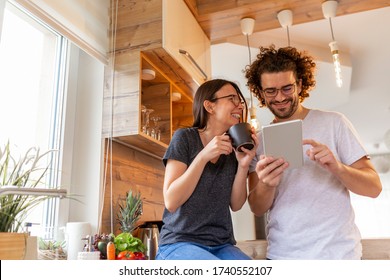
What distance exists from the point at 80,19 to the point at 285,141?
3.42 ft

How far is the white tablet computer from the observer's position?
0.91m

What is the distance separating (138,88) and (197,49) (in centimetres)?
59

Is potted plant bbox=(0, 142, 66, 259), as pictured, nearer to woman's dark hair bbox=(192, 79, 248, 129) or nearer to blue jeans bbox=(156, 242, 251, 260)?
blue jeans bbox=(156, 242, 251, 260)

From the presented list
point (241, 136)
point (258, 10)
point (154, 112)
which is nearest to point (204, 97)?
point (241, 136)

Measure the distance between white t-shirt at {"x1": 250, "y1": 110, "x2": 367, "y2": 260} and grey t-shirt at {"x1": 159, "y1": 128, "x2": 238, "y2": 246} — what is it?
0.15 metres

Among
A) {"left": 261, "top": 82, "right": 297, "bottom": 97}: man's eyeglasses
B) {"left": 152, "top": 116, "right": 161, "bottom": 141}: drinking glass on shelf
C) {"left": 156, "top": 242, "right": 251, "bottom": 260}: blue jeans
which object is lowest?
{"left": 156, "top": 242, "right": 251, "bottom": 260}: blue jeans

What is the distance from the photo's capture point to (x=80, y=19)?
1.50 metres

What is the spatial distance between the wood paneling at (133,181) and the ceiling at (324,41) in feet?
2.84

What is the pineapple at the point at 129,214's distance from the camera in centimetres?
150

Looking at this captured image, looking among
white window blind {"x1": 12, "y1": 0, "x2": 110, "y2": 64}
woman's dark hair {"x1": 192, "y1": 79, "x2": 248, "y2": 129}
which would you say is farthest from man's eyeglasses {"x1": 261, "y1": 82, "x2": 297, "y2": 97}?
white window blind {"x1": 12, "y1": 0, "x2": 110, "y2": 64}

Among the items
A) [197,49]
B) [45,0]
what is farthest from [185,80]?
[45,0]

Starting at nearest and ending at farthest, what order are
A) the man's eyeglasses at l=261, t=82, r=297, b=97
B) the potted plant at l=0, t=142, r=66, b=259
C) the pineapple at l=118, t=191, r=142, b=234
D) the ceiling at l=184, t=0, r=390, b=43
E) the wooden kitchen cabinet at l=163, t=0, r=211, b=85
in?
the potted plant at l=0, t=142, r=66, b=259 < the man's eyeglasses at l=261, t=82, r=297, b=97 < the pineapple at l=118, t=191, r=142, b=234 < the wooden kitchen cabinet at l=163, t=0, r=211, b=85 < the ceiling at l=184, t=0, r=390, b=43

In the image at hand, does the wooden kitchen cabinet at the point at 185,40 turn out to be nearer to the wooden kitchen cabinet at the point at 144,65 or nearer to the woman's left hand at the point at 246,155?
the wooden kitchen cabinet at the point at 144,65
